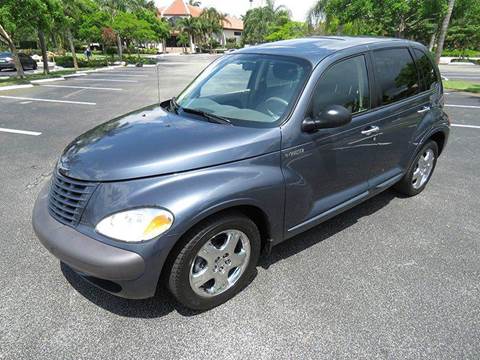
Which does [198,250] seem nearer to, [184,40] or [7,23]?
[7,23]

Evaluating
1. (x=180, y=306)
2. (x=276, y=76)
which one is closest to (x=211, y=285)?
(x=180, y=306)

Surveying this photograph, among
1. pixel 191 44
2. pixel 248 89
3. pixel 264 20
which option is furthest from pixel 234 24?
pixel 248 89

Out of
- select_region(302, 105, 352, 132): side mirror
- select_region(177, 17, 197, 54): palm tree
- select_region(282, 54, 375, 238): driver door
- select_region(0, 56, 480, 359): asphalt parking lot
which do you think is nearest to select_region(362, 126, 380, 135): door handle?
select_region(282, 54, 375, 238): driver door

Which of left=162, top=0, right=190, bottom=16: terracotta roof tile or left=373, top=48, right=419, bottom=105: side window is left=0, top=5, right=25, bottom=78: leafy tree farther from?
left=162, top=0, right=190, bottom=16: terracotta roof tile

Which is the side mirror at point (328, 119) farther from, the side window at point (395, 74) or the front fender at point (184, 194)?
the side window at point (395, 74)

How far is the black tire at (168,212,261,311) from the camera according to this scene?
7.06 feet

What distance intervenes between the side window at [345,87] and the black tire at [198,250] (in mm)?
1047

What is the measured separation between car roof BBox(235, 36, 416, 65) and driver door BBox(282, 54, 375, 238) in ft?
0.49

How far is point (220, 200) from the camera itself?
7.02ft

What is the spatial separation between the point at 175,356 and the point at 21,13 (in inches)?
723

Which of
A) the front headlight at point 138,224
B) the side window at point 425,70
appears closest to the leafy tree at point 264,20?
the side window at point 425,70

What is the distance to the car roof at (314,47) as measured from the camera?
284 cm

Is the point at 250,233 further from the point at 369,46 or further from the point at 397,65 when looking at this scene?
the point at 397,65

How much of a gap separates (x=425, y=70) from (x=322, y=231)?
221 centimetres
